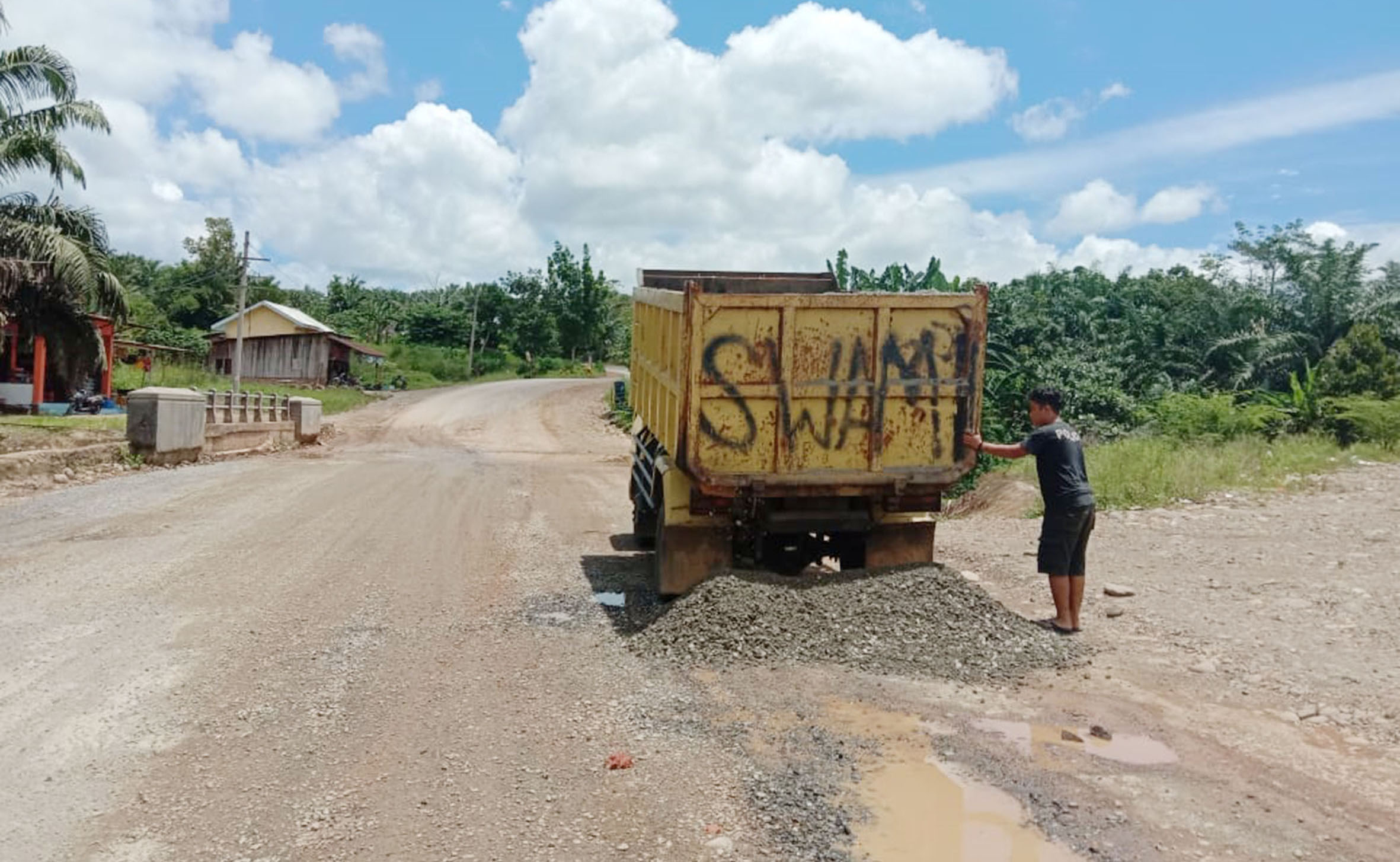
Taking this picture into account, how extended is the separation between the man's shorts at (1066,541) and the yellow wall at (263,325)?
46.3 meters

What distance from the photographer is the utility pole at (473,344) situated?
5781cm

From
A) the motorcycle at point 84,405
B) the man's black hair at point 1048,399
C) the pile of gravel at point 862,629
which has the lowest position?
the pile of gravel at point 862,629

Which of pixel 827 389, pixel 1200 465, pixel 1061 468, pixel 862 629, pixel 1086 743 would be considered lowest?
pixel 1086 743

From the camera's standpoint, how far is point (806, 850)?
4.06 m

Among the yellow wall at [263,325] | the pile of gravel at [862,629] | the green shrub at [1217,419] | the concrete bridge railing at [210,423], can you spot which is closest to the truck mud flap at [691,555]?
the pile of gravel at [862,629]

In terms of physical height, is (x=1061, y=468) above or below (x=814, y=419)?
below

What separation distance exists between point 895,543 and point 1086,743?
106 inches

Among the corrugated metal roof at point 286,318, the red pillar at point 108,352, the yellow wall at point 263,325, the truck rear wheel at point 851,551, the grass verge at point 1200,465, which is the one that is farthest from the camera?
the yellow wall at point 263,325

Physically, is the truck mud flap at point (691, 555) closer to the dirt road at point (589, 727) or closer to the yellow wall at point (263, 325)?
the dirt road at point (589, 727)

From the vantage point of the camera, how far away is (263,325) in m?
49.9

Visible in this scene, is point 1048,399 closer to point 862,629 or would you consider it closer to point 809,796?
point 862,629

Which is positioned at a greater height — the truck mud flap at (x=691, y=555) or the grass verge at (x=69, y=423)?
the grass verge at (x=69, y=423)

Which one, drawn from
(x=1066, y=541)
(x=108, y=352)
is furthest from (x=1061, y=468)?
(x=108, y=352)

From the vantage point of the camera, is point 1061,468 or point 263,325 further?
point 263,325
